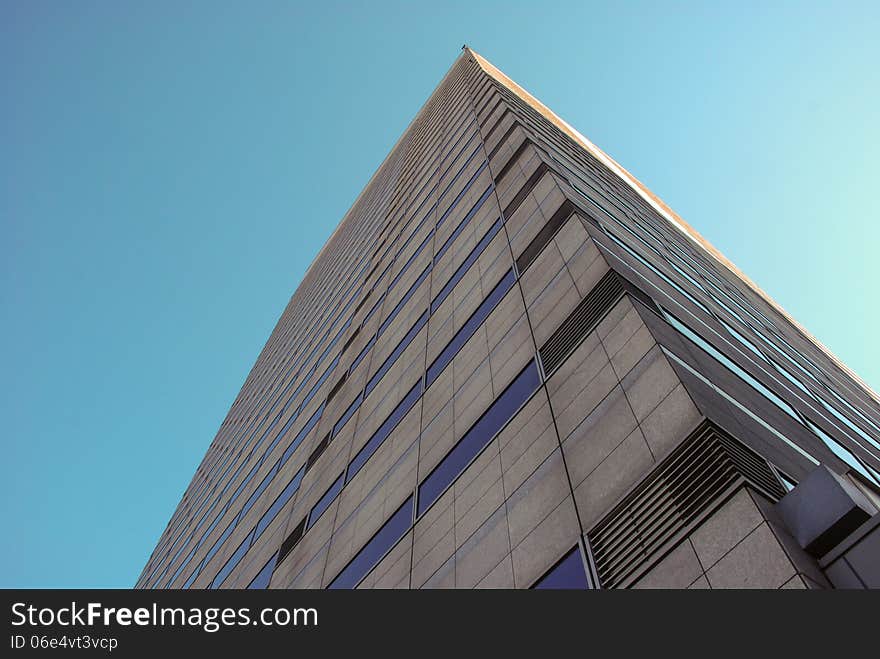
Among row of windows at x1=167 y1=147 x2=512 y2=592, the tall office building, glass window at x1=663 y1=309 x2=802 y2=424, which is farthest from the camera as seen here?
row of windows at x1=167 y1=147 x2=512 y2=592

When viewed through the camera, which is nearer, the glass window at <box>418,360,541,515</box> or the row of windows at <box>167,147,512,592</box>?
the glass window at <box>418,360,541,515</box>

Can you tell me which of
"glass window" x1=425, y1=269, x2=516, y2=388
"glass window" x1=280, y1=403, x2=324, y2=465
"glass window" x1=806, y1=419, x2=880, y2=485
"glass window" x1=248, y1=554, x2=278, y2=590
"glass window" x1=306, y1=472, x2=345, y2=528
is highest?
"glass window" x1=280, y1=403, x2=324, y2=465

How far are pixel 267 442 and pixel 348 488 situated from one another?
18.0 m

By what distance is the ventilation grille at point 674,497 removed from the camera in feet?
24.3

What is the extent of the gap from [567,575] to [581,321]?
4.86 metres

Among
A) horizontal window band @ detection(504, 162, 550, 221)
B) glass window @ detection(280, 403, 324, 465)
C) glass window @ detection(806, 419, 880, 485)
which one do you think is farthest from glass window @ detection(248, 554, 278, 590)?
glass window @ detection(806, 419, 880, 485)

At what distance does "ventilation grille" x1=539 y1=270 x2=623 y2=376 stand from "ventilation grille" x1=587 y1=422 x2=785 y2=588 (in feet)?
12.4

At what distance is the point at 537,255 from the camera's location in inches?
613

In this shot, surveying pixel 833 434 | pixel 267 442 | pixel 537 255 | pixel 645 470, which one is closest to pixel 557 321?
pixel 537 255

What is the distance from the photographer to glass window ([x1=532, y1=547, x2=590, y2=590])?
834 cm

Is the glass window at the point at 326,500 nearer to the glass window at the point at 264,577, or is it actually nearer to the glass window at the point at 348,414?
the glass window at the point at 264,577

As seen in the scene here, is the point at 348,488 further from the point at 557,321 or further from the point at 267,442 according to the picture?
the point at 267,442

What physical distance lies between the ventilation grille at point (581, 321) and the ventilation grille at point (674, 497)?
379 centimetres

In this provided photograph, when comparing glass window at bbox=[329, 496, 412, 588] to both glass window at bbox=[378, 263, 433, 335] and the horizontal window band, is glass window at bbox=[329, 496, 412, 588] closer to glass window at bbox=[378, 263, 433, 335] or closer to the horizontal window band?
the horizontal window band
